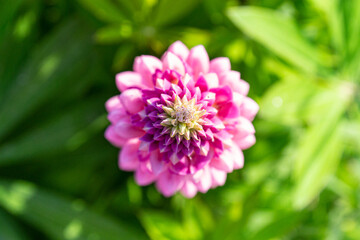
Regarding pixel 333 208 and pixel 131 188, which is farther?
pixel 333 208

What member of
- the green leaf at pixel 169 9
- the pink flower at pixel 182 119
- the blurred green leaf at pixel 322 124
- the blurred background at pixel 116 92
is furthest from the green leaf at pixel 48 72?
the blurred green leaf at pixel 322 124

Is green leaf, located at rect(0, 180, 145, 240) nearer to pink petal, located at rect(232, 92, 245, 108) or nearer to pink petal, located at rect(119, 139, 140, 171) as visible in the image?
pink petal, located at rect(119, 139, 140, 171)

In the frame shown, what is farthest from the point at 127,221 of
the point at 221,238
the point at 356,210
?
the point at 356,210

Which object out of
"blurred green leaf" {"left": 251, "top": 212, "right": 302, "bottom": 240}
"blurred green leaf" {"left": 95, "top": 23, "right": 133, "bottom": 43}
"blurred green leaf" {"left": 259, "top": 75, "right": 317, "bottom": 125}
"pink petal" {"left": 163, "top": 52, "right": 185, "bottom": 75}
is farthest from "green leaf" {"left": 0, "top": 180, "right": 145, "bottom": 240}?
"pink petal" {"left": 163, "top": 52, "right": 185, "bottom": 75}

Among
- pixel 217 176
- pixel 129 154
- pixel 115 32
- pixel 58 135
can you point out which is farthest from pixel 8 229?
pixel 217 176

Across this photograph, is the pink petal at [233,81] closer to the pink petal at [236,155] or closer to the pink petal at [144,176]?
the pink petal at [236,155]

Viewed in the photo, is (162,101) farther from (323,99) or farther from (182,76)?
(323,99)

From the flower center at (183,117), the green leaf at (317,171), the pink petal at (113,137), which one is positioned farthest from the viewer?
the green leaf at (317,171)
